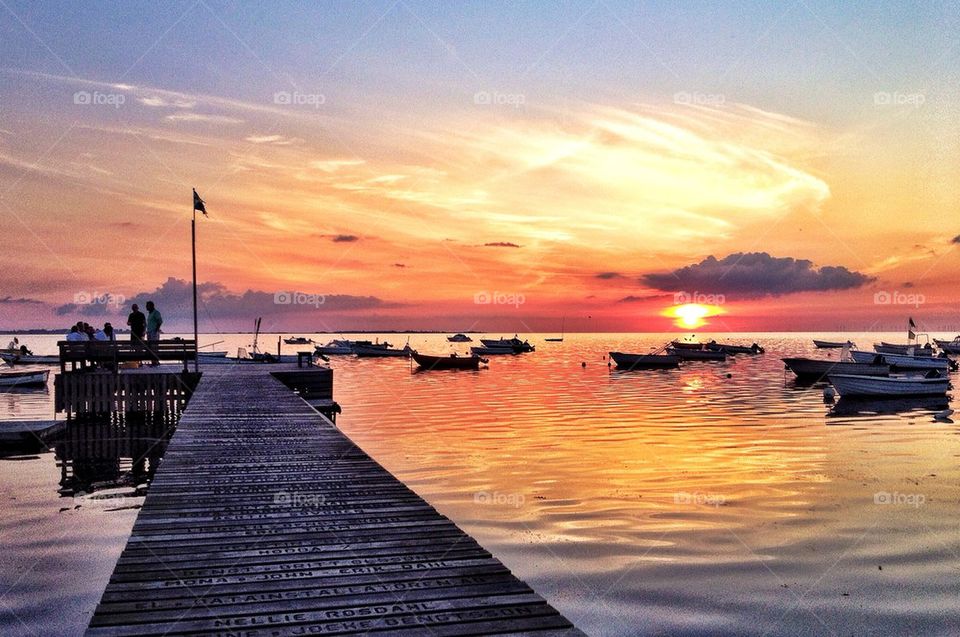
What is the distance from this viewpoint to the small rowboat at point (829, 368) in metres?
55.3

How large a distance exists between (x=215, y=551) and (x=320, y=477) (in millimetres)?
3849

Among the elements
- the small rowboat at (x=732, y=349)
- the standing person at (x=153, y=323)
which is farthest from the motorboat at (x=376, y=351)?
the standing person at (x=153, y=323)

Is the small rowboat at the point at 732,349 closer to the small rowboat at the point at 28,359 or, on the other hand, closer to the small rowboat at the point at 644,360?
the small rowboat at the point at 644,360

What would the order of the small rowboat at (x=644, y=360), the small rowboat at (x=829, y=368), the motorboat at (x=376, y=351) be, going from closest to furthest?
the small rowboat at (x=829, y=368) → the small rowboat at (x=644, y=360) → the motorboat at (x=376, y=351)

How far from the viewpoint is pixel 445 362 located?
83688 mm

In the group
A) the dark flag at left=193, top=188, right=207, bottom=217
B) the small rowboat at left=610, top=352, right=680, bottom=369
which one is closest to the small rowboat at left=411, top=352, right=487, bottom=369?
the small rowboat at left=610, top=352, right=680, bottom=369

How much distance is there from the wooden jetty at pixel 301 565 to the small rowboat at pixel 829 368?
2031 inches

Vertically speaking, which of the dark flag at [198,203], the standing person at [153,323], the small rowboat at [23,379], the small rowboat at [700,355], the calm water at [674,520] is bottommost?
the calm water at [674,520]

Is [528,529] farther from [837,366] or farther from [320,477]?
[837,366]

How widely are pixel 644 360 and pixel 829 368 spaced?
29702mm

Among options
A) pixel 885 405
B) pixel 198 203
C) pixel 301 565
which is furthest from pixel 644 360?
pixel 301 565

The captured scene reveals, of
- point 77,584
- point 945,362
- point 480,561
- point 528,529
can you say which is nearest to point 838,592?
point 528,529

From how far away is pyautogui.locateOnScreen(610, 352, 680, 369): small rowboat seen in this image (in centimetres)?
8350

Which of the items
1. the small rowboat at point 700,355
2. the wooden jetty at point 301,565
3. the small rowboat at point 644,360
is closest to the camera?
the wooden jetty at point 301,565
